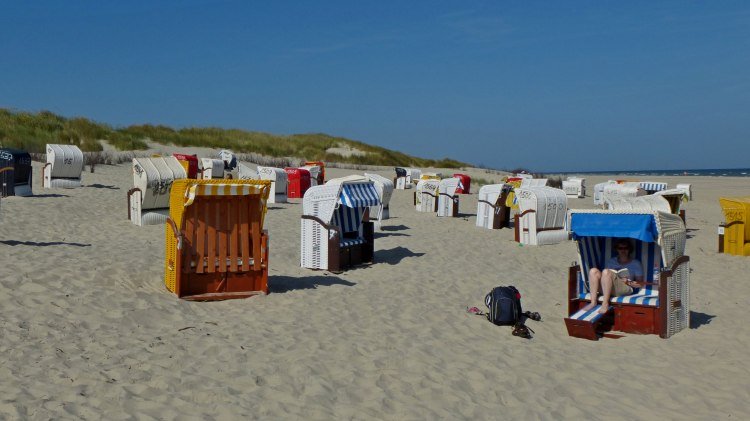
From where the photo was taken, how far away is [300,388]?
543 cm

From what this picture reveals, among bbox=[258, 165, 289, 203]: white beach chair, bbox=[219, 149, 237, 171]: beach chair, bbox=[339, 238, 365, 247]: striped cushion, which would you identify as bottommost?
bbox=[339, 238, 365, 247]: striped cushion

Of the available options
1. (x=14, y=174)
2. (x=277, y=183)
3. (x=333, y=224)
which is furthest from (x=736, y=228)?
(x=14, y=174)

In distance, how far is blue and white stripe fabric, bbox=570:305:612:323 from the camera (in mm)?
7922

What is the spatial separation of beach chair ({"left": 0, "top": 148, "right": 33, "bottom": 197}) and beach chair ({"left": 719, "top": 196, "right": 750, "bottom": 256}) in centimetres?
1558

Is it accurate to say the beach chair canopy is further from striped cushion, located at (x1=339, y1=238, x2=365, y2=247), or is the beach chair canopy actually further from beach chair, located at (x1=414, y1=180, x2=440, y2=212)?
beach chair, located at (x1=414, y1=180, x2=440, y2=212)

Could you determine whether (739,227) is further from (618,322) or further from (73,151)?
(73,151)

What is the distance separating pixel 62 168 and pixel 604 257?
16292mm

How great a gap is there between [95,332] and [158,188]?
8949 mm

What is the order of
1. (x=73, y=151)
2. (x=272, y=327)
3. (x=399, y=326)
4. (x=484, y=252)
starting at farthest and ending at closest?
(x=73, y=151) < (x=484, y=252) < (x=399, y=326) < (x=272, y=327)

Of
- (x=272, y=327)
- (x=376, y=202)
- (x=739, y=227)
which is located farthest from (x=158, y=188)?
(x=739, y=227)

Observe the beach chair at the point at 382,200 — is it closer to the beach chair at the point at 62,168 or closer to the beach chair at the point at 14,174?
the beach chair at the point at 14,174

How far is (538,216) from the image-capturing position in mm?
15055

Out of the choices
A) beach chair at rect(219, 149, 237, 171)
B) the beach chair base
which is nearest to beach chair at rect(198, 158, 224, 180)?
beach chair at rect(219, 149, 237, 171)

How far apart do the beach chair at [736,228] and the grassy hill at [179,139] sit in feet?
84.0
